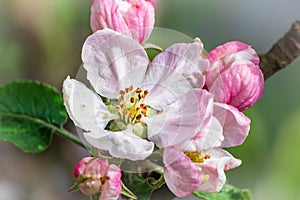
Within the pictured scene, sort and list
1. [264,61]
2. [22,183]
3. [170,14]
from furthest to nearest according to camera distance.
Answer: [170,14]
[22,183]
[264,61]

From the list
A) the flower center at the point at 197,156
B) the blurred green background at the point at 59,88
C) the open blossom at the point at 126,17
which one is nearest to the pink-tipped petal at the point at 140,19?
the open blossom at the point at 126,17

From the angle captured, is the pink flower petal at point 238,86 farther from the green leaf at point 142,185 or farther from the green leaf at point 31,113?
the green leaf at point 31,113

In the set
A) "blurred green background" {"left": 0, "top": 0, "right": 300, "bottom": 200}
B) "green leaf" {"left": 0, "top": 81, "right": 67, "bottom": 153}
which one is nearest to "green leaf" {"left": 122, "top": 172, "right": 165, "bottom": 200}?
"green leaf" {"left": 0, "top": 81, "right": 67, "bottom": 153}

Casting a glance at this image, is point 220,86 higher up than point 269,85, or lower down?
higher up

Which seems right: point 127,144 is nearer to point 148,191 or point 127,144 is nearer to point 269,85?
point 148,191

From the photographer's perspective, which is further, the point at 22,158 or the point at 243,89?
the point at 22,158

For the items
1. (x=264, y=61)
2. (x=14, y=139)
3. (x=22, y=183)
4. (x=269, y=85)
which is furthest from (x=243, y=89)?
(x=269, y=85)

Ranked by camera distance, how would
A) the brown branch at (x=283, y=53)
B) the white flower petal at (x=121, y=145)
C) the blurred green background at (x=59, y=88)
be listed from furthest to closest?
the blurred green background at (x=59, y=88)
the brown branch at (x=283, y=53)
the white flower petal at (x=121, y=145)
